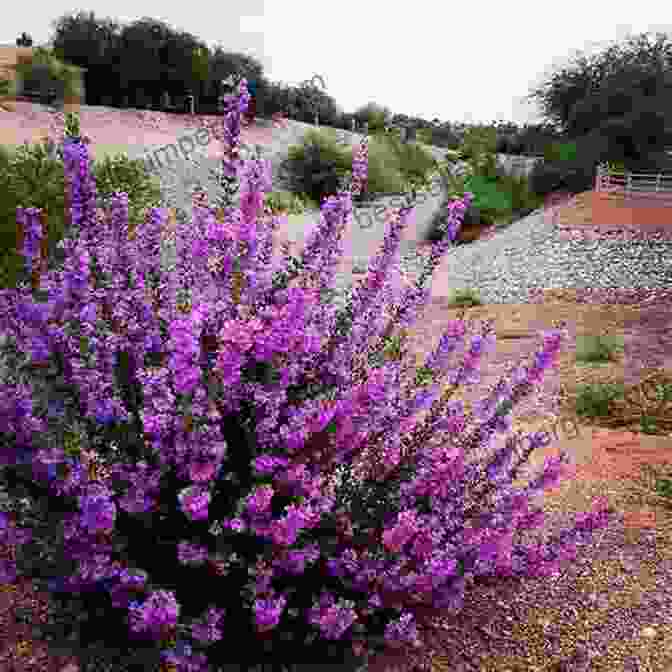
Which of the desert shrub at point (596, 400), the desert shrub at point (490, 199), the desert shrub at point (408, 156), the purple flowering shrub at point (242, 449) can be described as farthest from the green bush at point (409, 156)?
the purple flowering shrub at point (242, 449)

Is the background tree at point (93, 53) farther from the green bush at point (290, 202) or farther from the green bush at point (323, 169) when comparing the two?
the green bush at point (290, 202)

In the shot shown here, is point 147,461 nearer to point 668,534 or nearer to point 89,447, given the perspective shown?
point 89,447

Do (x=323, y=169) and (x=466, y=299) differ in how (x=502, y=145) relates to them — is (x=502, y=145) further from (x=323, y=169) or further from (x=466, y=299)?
(x=466, y=299)

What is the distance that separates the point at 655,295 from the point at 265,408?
11320 mm

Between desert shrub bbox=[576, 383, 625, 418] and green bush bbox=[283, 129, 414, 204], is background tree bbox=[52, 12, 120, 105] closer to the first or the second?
green bush bbox=[283, 129, 414, 204]

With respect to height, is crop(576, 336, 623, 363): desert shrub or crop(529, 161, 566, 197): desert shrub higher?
crop(529, 161, 566, 197): desert shrub

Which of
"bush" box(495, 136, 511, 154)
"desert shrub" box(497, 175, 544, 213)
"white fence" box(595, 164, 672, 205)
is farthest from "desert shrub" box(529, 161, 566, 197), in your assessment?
"bush" box(495, 136, 511, 154)

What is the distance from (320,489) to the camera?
2.47m

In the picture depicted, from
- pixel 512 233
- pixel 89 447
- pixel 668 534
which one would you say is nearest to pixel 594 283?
pixel 512 233

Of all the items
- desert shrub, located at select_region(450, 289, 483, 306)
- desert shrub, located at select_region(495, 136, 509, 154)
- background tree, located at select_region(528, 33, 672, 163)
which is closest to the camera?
desert shrub, located at select_region(450, 289, 483, 306)

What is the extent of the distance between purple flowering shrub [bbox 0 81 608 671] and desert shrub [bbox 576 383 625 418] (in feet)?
10.5

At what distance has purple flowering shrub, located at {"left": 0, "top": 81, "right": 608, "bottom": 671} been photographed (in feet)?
7.17

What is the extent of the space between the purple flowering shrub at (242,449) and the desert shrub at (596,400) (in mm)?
3207

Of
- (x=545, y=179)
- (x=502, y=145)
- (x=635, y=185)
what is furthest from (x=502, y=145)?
(x=635, y=185)
